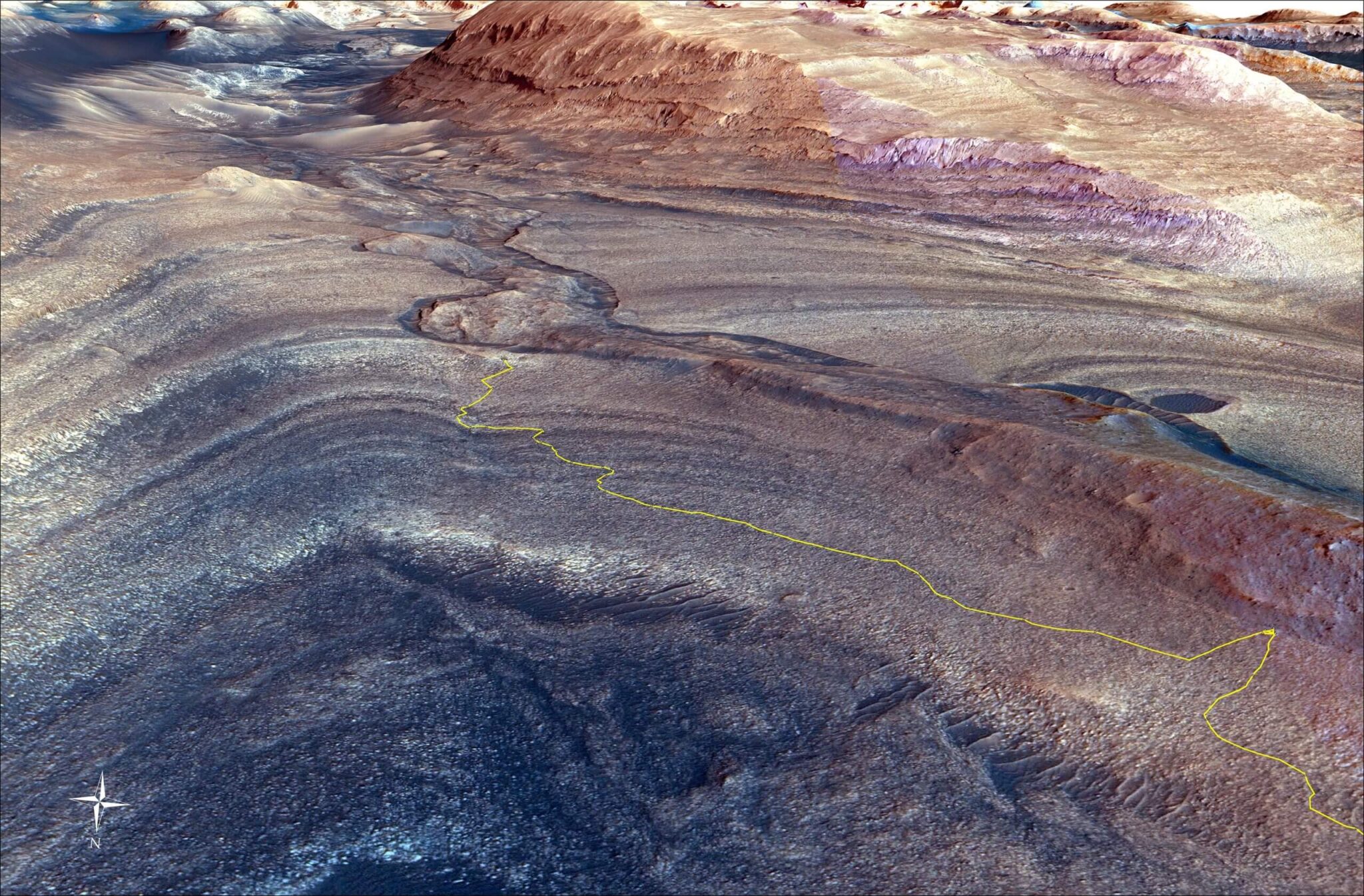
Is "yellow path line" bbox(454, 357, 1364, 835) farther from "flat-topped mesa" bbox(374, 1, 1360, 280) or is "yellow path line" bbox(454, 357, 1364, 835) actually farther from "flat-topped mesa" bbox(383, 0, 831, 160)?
"flat-topped mesa" bbox(383, 0, 831, 160)

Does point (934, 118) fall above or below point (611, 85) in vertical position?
below

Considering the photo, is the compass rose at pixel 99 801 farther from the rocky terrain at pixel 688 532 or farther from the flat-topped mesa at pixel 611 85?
the flat-topped mesa at pixel 611 85

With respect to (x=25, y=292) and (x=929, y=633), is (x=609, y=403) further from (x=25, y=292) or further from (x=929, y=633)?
(x=25, y=292)

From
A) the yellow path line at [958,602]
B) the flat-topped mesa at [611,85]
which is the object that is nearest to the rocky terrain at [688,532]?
the yellow path line at [958,602]

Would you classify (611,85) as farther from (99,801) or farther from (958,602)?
(99,801)

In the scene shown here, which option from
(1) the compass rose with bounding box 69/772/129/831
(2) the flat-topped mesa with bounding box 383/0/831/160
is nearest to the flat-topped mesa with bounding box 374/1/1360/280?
(2) the flat-topped mesa with bounding box 383/0/831/160

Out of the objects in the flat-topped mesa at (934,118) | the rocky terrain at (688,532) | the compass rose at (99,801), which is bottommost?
the compass rose at (99,801)

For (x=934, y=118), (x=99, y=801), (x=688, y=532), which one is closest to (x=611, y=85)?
(x=934, y=118)
